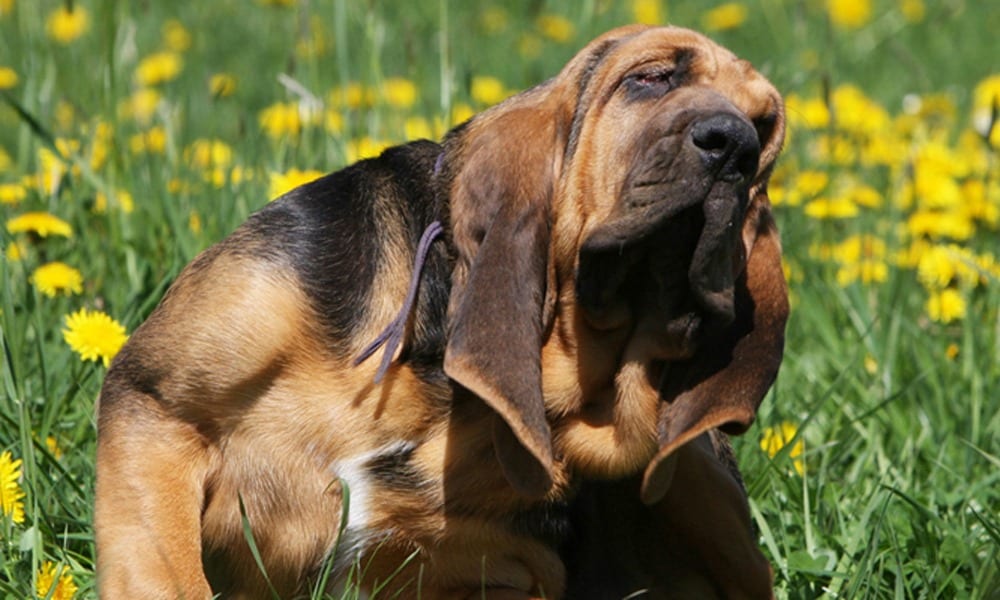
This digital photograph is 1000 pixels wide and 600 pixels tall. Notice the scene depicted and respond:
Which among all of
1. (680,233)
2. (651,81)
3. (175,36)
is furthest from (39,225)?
(175,36)

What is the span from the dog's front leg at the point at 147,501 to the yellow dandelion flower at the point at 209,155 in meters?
A: 1.92

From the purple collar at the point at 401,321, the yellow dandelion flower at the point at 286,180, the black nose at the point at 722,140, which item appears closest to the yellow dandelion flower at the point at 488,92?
the yellow dandelion flower at the point at 286,180

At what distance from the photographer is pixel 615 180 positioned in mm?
3279

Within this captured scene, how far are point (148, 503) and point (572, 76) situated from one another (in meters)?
1.29

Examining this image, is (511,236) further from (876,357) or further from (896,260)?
(896,260)

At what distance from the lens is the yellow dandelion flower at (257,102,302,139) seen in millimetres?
5734

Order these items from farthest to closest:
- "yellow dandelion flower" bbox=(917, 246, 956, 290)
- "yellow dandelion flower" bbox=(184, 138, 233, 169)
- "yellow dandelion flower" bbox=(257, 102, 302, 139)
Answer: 1. "yellow dandelion flower" bbox=(257, 102, 302, 139)
2. "yellow dandelion flower" bbox=(184, 138, 233, 169)
3. "yellow dandelion flower" bbox=(917, 246, 956, 290)

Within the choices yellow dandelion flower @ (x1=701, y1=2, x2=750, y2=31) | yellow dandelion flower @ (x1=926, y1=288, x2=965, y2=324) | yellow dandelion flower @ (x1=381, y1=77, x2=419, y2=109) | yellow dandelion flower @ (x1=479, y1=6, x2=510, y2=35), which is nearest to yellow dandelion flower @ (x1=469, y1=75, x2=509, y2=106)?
yellow dandelion flower @ (x1=381, y1=77, x2=419, y2=109)

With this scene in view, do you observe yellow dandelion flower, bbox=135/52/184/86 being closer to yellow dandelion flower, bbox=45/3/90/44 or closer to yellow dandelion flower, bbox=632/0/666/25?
yellow dandelion flower, bbox=45/3/90/44

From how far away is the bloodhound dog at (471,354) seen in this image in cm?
321

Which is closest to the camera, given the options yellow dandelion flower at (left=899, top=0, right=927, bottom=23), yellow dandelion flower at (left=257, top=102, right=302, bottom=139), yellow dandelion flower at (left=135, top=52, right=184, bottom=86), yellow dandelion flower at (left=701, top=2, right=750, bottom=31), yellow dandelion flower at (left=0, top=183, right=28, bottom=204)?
yellow dandelion flower at (left=0, top=183, right=28, bottom=204)

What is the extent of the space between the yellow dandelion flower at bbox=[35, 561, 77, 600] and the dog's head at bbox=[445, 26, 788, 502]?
3.15ft

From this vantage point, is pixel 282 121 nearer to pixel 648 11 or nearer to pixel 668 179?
pixel 648 11

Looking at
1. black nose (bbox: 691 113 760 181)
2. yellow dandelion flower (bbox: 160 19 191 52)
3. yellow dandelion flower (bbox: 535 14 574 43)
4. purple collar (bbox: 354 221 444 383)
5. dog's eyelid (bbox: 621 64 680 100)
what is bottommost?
yellow dandelion flower (bbox: 160 19 191 52)
